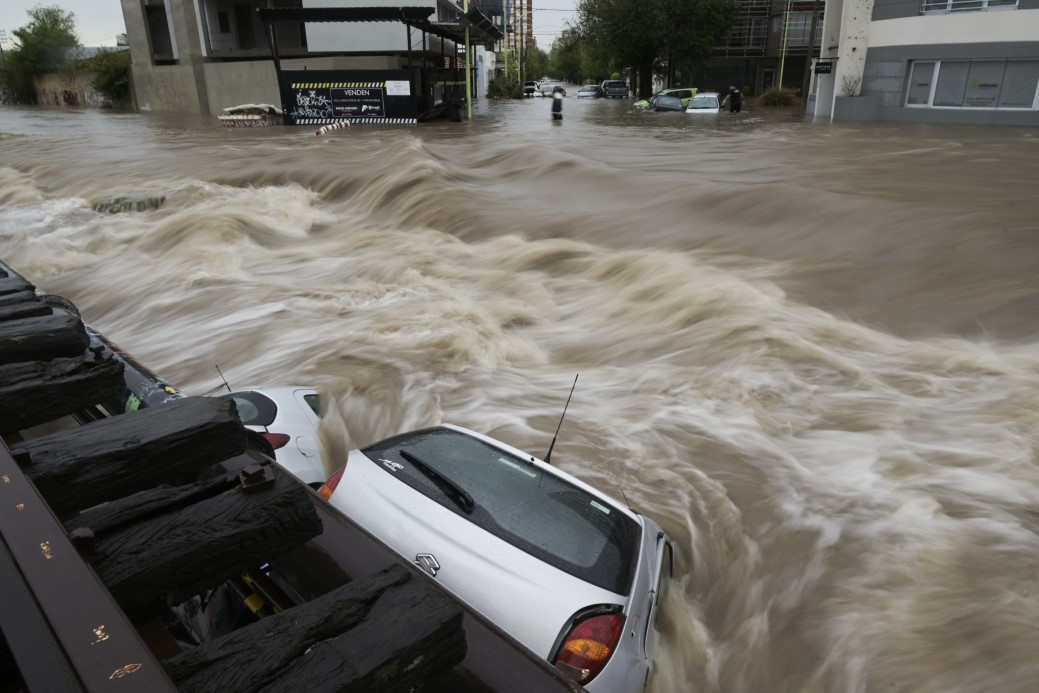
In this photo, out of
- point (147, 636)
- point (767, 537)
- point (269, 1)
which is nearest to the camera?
point (147, 636)

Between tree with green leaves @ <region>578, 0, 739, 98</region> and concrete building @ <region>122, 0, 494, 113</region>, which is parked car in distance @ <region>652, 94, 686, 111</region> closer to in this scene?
concrete building @ <region>122, 0, 494, 113</region>

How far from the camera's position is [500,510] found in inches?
127

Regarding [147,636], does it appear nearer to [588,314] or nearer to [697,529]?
[697,529]

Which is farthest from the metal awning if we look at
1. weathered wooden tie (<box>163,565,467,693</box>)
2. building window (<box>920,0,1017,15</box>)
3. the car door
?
weathered wooden tie (<box>163,565,467,693</box>)

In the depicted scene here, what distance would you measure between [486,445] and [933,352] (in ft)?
15.1

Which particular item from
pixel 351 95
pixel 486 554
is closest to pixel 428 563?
pixel 486 554

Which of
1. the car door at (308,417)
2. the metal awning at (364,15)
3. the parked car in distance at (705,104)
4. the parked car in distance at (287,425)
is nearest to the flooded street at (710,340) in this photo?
the car door at (308,417)

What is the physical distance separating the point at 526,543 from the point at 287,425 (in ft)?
7.42

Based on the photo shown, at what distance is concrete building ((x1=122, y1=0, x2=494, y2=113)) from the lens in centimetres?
3647

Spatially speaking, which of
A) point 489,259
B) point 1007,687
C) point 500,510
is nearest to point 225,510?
point 500,510

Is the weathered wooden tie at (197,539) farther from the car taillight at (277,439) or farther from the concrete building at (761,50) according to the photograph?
the concrete building at (761,50)

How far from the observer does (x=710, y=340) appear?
6.95m

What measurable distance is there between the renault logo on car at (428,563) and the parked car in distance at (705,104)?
102 feet

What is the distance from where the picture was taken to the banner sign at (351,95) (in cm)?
2694
